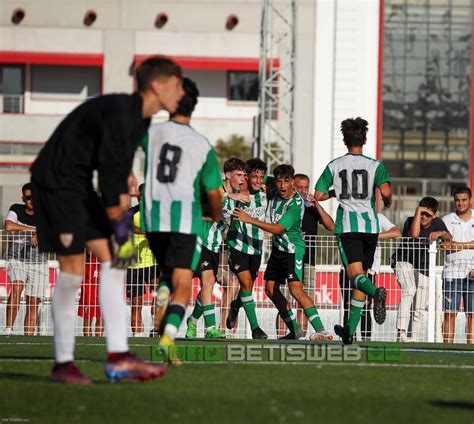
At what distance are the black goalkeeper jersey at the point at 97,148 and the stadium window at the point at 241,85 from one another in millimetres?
45393

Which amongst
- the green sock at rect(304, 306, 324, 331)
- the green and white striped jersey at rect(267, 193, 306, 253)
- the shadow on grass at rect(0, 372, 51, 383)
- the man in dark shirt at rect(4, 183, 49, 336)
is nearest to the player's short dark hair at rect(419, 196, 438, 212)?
the green and white striped jersey at rect(267, 193, 306, 253)

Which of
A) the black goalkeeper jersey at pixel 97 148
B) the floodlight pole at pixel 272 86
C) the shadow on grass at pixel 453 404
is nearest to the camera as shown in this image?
the shadow on grass at pixel 453 404

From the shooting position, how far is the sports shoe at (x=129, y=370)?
24.9 feet

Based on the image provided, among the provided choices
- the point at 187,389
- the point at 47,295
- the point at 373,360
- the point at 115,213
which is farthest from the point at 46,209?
the point at 47,295

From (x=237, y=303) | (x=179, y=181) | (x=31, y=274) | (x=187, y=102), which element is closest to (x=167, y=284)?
(x=179, y=181)

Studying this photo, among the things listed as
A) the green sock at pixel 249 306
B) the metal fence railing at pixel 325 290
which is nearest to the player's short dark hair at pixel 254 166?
the metal fence railing at pixel 325 290

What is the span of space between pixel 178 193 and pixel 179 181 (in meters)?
0.09

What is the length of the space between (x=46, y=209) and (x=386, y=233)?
356 inches

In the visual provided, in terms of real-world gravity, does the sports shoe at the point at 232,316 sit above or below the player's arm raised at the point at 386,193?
below

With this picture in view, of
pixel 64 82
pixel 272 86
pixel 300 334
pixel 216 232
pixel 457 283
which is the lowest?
pixel 300 334

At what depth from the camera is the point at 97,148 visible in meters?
7.70

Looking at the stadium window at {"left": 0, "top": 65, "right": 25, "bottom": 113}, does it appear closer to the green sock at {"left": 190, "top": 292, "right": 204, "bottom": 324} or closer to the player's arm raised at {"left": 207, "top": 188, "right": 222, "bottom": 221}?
the green sock at {"left": 190, "top": 292, "right": 204, "bottom": 324}

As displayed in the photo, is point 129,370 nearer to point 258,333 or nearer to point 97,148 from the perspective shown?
point 97,148

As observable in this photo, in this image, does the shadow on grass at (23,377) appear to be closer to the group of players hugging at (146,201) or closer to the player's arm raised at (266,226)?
the group of players hugging at (146,201)
